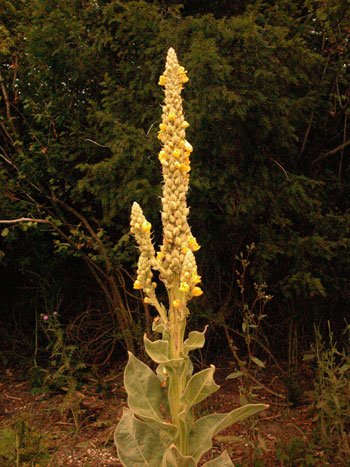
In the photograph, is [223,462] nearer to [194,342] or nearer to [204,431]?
[204,431]

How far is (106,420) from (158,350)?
6.74 feet

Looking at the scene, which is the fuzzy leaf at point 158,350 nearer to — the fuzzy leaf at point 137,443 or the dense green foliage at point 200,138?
the fuzzy leaf at point 137,443

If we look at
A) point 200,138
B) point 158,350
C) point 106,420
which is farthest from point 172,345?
point 106,420

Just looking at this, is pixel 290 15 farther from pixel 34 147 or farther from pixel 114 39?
pixel 34 147

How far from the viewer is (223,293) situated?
15.0 feet

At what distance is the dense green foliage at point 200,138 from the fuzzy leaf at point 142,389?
165cm

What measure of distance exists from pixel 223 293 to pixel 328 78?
214 centimetres

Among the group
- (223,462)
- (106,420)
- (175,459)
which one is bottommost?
(106,420)

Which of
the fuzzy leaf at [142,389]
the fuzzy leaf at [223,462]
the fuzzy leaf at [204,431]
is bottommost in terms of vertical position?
the fuzzy leaf at [223,462]

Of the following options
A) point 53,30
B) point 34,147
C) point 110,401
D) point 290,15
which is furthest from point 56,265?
point 290,15

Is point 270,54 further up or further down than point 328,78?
further up

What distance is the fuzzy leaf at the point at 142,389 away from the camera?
69.6 inches

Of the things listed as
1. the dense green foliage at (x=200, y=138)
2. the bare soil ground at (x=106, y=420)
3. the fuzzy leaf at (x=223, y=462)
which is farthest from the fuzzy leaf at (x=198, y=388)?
the dense green foliage at (x=200, y=138)

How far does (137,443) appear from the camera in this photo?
1.85 metres
